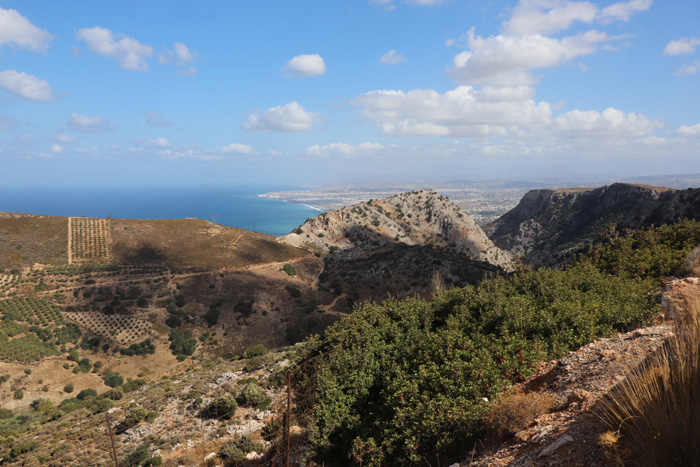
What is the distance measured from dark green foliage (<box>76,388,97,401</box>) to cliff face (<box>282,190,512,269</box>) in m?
58.2

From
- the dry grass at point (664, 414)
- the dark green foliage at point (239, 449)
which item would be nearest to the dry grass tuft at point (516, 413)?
the dry grass at point (664, 414)

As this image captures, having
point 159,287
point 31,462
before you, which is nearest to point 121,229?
point 159,287

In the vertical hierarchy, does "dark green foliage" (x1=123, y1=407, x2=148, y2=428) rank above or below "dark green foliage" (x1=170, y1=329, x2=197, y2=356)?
above

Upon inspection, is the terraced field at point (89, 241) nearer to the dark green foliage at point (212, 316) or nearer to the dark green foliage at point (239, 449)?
the dark green foliage at point (212, 316)

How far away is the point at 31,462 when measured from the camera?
1852cm

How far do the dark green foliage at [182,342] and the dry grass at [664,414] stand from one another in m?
54.3

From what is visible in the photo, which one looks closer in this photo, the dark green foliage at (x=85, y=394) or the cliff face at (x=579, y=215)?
the dark green foliage at (x=85, y=394)

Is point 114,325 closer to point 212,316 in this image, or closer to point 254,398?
point 212,316

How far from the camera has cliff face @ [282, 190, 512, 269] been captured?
97.6m

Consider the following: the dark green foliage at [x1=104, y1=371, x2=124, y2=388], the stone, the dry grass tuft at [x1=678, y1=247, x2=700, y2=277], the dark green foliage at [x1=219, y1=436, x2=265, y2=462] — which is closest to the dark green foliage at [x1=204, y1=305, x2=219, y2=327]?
the dark green foliage at [x1=104, y1=371, x2=124, y2=388]

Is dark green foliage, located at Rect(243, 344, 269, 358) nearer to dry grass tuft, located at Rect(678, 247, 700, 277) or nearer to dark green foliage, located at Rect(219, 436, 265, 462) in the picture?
dark green foliage, located at Rect(219, 436, 265, 462)

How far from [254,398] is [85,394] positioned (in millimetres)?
27947

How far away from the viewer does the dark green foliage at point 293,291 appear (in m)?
63.9

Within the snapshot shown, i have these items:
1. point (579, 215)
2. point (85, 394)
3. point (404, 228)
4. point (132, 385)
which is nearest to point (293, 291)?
point (132, 385)
